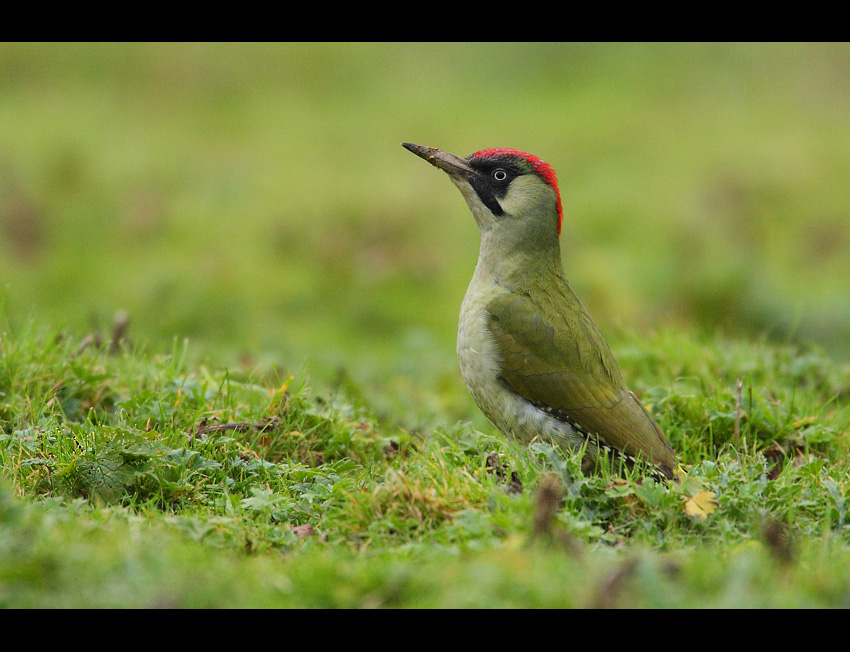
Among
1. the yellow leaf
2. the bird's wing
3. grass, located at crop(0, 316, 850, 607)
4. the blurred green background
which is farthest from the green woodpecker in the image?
the blurred green background

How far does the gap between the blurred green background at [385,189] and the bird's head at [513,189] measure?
1.27 m

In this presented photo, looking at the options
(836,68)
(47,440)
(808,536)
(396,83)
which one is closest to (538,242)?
(808,536)

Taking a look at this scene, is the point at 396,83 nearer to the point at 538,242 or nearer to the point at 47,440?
the point at 538,242

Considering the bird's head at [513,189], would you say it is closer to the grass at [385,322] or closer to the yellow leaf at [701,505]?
the grass at [385,322]

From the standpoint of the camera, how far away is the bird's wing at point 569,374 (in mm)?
4664

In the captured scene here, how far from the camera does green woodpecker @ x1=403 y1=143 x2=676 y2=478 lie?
4723mm

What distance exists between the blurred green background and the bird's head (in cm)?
127

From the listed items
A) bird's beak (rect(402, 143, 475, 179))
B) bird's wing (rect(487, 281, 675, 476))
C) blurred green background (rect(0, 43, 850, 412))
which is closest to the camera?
bird's wing (rect(487, 281, 675, 476))

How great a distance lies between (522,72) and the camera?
57.0ft

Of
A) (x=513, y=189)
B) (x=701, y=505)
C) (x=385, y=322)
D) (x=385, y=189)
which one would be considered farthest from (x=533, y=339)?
(x=385, y=189)

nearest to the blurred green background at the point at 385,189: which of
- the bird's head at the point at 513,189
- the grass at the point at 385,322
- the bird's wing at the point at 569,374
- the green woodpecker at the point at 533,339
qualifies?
the grass at the point at 385,322

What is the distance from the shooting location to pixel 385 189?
12219 mm

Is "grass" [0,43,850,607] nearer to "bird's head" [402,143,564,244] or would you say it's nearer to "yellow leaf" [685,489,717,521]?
"yellow leaf" [685,489,717,521]

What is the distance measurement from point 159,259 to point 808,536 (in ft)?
25.2
